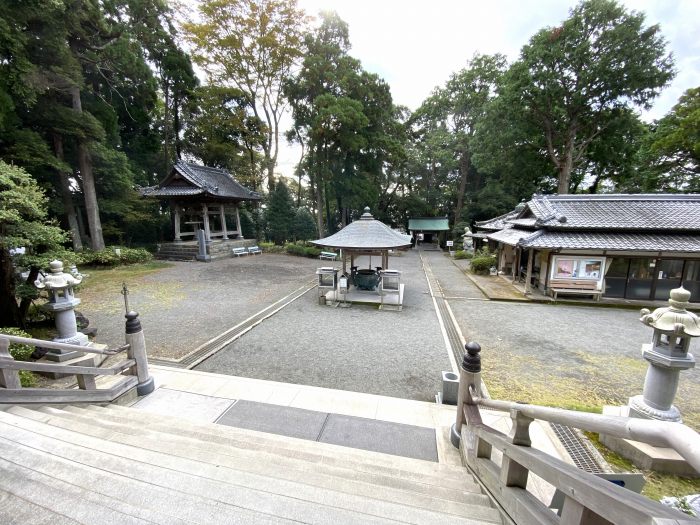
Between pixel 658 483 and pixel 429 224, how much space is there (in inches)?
1104

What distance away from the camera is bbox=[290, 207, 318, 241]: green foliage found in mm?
24531

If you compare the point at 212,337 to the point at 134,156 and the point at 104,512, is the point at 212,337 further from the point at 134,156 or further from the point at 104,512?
the point at 134,156

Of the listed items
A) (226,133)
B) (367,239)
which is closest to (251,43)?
(226,133)

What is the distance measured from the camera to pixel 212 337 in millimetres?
6746

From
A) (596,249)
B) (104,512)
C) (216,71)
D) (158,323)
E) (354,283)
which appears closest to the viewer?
(104,512)

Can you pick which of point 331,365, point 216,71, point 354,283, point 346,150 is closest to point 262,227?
point 346,150

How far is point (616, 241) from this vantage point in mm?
10172

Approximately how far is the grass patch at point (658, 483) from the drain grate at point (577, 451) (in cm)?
19

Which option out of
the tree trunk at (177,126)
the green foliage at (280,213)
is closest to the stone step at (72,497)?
the green foliage at (280,213)

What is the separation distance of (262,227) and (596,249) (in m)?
22.1

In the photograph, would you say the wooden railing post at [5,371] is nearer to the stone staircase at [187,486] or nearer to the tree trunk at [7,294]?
the stone staircase at [187,486]

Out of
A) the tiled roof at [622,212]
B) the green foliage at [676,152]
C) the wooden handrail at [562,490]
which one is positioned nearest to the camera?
the wooden handrail at [562,490]

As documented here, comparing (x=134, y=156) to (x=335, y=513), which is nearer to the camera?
(x=335, y=513)

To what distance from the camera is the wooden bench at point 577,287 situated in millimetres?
A: 10430
